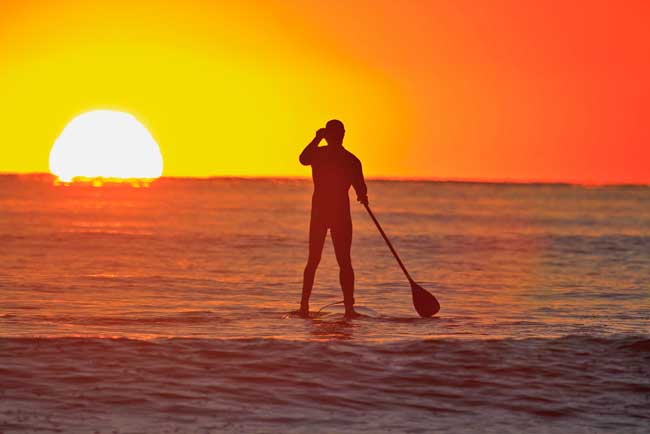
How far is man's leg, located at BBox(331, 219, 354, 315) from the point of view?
42.9 feet

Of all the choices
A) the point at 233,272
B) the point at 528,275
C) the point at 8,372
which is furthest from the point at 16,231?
the point at 8,372

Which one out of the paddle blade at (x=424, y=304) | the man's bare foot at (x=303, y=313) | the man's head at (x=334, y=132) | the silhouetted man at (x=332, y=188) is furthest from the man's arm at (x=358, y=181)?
the man's bare foot at (x=303, y=313)

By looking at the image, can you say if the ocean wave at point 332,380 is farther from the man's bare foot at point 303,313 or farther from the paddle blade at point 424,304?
the man's bare foot at point 303,313

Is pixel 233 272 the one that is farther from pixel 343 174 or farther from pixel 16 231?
pixel 16 231

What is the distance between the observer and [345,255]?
1312 cm

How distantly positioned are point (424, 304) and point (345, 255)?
42.0 inches

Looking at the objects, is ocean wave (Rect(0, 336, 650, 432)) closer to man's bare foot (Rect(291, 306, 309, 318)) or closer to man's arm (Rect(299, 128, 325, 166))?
man's bare foot (Rect(291, 306, 309, 318))

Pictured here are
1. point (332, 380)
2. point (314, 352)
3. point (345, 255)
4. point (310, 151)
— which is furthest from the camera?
point (345, 255)

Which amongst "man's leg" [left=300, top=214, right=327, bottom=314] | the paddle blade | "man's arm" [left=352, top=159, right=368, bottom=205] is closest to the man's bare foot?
"man's leg" [left=300, top=214, right=327, bottom=314]

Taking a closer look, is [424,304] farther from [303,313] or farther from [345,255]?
[303,313]

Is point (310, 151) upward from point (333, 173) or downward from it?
upward

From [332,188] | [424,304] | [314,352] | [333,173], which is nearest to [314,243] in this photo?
[332,188]

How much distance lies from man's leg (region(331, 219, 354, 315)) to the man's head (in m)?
0.87

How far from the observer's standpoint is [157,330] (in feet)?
37.8
